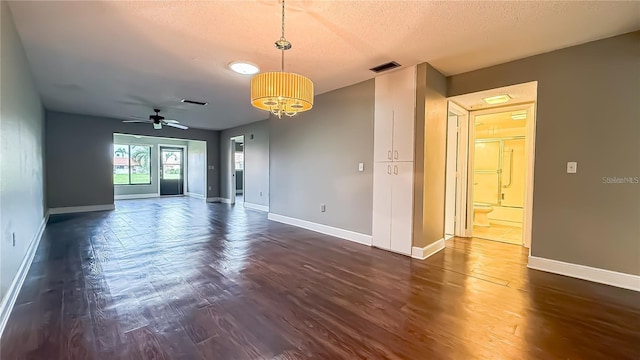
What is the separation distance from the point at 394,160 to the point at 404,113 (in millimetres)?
643

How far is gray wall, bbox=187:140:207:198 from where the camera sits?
9711 mm

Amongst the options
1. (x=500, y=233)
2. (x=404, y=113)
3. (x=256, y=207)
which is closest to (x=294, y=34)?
(x=404, y=113)

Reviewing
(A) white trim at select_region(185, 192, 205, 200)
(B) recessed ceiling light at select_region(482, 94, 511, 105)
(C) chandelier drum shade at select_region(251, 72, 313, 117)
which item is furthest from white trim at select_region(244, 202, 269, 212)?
(B) recessed ceiling light at select_region(482, 94, 511, 105)

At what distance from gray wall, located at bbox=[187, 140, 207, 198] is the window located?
1458mm

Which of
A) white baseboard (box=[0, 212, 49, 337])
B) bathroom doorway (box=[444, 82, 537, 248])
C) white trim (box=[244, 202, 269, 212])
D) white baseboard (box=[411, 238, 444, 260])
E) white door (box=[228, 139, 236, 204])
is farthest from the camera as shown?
white door (box=[228, 139, 236, 204])

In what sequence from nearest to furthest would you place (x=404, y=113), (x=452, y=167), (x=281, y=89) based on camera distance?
(x=281, y=89) → (x=404, y=113) → (x=452, y=167)

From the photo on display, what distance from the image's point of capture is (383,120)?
392cm

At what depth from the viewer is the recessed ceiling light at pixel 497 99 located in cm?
383

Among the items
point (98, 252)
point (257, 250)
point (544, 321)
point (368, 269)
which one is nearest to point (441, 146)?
point (368, 269)

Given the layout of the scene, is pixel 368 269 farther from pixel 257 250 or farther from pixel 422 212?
pixel 257 250

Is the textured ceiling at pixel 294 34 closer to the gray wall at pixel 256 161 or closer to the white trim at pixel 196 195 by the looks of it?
the gray wall at pixel 256 161

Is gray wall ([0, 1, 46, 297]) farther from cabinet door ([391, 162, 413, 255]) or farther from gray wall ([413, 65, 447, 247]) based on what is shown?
gray wall ([413, 65, 447, 247])

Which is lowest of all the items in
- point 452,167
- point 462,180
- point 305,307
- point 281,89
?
point 305,307

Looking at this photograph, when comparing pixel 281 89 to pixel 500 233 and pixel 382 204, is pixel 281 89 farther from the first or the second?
pixel 500 233
